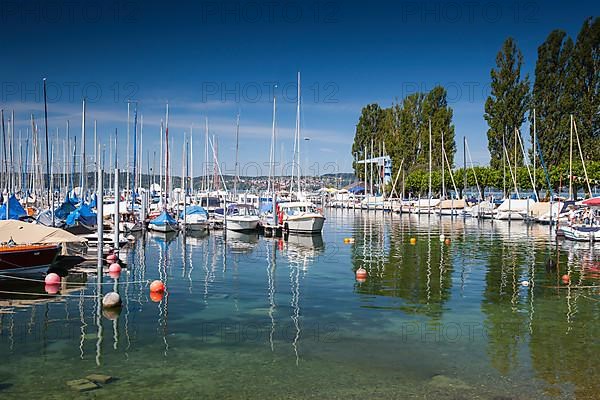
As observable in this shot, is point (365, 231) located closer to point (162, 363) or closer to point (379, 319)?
point (379, 319)

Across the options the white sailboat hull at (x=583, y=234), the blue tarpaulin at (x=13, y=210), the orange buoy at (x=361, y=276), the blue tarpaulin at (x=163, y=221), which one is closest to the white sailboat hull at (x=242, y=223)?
the blue tarpaulin at (x=163, y=221)

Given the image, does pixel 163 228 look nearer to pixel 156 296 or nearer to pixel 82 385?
pixel 156 296

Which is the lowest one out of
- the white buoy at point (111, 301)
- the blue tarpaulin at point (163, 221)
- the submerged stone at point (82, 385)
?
the submerged stone at point (82, 385)

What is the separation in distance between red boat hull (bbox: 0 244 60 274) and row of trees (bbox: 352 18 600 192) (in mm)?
62646

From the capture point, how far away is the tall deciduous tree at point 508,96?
8106 centimetres

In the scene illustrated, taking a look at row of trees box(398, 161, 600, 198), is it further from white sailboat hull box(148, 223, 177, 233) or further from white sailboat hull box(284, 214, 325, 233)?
white sailboat hull box(148, 223, 177, 233)

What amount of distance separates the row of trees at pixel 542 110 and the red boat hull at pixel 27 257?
206 ft

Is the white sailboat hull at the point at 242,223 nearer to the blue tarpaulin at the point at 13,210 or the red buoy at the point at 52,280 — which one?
the blue tarpaulin at the point at 13,210

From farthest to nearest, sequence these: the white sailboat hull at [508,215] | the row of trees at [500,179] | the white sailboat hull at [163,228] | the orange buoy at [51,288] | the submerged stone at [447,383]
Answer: the white sailboat hull at [508,215], the row of trees at [500,179], the white sailboat hull at [163,228], the orange buoy at [51,288], the submerged stone at [447,383]

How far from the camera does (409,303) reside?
834 inches

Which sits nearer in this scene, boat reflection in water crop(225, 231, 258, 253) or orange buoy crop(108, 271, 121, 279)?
orange buoy crop(108, 271, 121, 279)

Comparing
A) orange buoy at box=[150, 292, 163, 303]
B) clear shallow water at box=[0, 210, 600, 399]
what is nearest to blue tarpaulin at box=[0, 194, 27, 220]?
clear shallow water at box=[0, 210, 600, 399]

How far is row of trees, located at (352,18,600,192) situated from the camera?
2805 inches

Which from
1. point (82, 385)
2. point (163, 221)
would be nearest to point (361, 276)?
point (82, 385)
